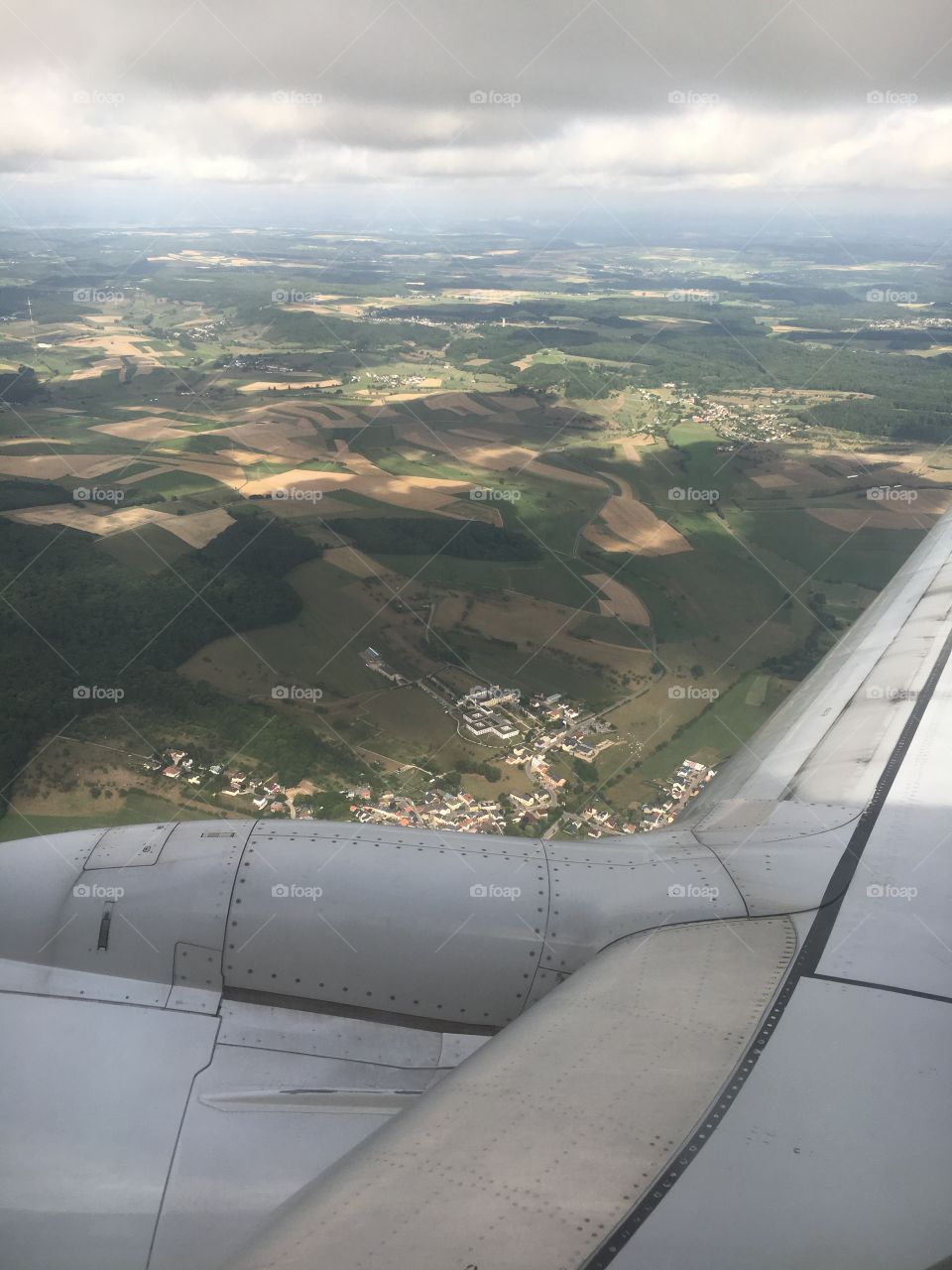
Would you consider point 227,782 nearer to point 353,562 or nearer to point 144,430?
point 353,562

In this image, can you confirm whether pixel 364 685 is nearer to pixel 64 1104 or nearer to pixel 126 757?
pixel 126 757

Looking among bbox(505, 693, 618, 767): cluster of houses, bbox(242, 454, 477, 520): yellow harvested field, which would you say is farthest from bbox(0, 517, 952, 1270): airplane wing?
bbox(242, 454, 477, 520): yellow harvested field

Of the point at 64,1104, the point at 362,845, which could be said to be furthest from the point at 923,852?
the point at 64,1104

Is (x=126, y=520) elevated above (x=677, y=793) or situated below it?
above

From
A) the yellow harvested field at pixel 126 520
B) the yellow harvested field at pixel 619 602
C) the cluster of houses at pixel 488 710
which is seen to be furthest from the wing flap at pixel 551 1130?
the yellow harvested field at pixel 126 520

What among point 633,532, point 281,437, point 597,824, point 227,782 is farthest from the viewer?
point 281,437

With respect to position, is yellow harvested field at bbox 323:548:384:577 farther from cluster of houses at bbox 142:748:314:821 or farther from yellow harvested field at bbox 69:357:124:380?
yellow harvested field at bbox 69:357:124:380

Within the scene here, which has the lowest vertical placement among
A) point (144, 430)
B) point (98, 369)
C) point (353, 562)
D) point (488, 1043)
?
point (353, 562)

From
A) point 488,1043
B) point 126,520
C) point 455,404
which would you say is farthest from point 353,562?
point 455,404
